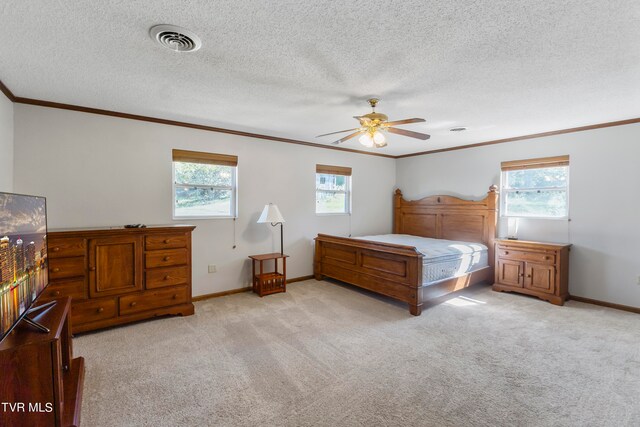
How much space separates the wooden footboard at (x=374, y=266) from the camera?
362 centimetres

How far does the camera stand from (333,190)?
5.62 m

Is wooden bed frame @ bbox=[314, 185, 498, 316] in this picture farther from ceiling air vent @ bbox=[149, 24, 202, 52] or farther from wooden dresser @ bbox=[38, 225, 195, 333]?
ceiling air vent @ bbox=[149, 24, 202, 52]

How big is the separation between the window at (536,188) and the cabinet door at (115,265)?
5348 millimetres

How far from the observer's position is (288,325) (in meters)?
3.28

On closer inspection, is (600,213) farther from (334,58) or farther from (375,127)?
(334,58)

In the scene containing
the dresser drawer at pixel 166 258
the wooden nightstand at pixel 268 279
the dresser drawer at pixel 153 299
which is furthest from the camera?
the wooden nightstand at pixel 268 279

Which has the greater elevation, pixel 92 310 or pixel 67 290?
pixel 67 290

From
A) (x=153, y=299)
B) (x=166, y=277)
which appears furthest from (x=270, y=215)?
(x=153, y=299)

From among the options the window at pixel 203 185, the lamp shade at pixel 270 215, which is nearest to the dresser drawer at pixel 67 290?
the window at pixel 203 185

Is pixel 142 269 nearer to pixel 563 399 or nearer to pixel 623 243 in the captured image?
pixel 563 399

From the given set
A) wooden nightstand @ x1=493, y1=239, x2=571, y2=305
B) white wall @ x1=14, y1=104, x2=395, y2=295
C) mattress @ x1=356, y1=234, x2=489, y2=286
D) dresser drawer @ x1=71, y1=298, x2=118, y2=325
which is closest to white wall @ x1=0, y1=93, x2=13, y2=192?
white wall @ x1=14, y1=104, x2=395, y2=295

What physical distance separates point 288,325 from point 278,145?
284 cm

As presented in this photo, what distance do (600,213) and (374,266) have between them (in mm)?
3096

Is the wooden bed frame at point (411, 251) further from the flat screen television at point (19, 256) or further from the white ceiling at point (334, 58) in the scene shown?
the flat screen television at point (19, 256)
